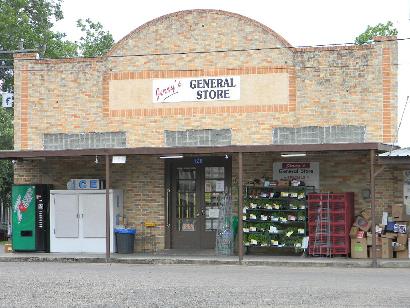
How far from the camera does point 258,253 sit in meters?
25.9

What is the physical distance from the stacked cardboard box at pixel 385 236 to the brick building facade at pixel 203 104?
0.71 meters

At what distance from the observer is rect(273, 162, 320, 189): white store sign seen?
84.4 ft

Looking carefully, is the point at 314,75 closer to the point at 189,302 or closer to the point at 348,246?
the point at 348,246

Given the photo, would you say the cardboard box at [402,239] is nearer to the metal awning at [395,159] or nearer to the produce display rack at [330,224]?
the produce display rack at [330,224]

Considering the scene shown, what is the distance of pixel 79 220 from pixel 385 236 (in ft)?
29.0

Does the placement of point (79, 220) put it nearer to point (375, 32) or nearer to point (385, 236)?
point (385, 236)

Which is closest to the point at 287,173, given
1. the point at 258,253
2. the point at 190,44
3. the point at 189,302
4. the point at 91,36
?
the point at 258,253

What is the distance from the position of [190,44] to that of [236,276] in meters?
9.09

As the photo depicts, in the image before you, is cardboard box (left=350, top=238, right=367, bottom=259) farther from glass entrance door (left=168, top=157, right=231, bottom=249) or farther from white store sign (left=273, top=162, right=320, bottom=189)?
glass entrance door (left=168, top=157, right=231, bottom=249)

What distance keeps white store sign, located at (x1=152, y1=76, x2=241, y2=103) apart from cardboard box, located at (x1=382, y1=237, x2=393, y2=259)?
234 inches

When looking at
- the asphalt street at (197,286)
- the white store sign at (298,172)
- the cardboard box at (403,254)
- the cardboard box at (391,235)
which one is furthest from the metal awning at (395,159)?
the asphalt street at (197,286)

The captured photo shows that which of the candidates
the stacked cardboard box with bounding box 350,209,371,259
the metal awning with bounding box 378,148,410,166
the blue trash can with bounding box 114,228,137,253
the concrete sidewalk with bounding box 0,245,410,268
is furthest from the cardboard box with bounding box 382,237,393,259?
the blue trash can with bounding box 114,228,137,253

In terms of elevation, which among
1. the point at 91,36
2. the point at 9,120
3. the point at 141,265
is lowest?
the point at 141,265

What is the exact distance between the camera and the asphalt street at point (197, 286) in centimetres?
1488
